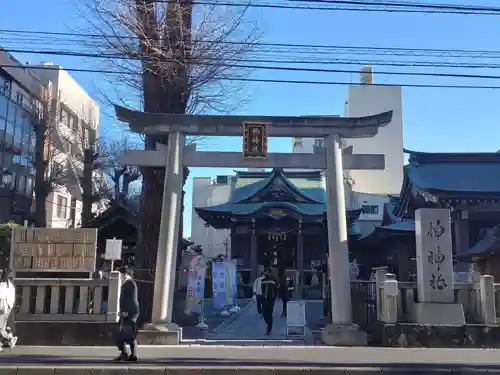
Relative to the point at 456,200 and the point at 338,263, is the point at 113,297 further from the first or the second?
the point at 456,200

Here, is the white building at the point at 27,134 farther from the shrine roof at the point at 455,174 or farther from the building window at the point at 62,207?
the shrine roof at the point at 455,174

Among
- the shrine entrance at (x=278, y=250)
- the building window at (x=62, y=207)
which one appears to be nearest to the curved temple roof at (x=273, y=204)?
the shrine entrance at (x=278, y=250)

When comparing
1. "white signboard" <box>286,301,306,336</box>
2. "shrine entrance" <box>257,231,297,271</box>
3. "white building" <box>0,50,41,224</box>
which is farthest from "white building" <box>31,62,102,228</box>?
"white signboard" <box>286,301,306,336</box>

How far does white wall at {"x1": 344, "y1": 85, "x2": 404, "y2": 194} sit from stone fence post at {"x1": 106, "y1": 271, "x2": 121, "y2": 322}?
157 ft

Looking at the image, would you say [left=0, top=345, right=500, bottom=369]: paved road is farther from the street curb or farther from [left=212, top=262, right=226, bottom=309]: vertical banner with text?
[left=212, top=262, right=226, bottom=309]: vertical banner with text

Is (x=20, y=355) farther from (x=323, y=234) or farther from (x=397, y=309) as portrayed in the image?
(x=323, y=234)

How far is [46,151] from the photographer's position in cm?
3384

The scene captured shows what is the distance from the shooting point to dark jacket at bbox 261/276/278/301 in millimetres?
14242

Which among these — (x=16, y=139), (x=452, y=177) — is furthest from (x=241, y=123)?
(x=16, y=139)

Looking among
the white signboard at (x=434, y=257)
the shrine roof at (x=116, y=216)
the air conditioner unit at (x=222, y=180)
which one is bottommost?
the white signboard at (x=434, y=257)

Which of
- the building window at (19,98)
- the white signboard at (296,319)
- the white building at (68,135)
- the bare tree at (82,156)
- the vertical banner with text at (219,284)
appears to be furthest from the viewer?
the white building at (68,135)

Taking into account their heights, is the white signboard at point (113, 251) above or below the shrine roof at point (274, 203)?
below

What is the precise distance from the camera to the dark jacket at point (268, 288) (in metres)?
14.2

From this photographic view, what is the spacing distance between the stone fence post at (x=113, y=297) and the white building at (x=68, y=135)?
26.0 metres
